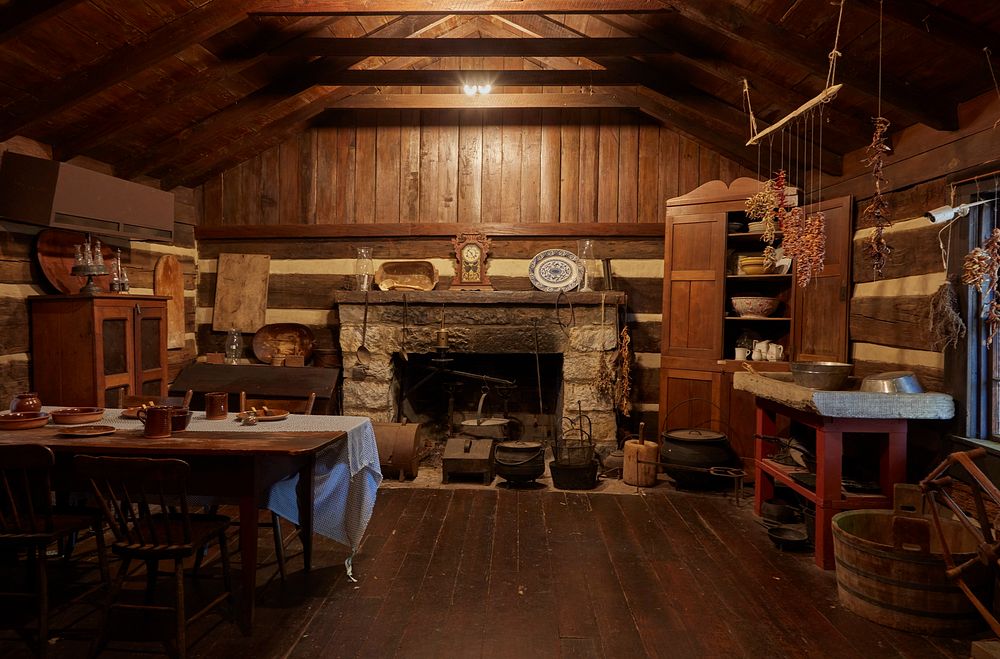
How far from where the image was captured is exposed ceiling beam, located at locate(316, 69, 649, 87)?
15.6 ft

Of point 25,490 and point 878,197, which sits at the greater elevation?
point 878,197

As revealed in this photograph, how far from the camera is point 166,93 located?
4.02 metres

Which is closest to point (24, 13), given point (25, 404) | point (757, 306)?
point (25, 404)

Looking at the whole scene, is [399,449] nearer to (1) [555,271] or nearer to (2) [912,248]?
(1) [555,271]

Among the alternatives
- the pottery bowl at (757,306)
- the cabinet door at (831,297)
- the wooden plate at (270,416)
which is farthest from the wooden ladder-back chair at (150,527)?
the pottery bowl at (757,306)

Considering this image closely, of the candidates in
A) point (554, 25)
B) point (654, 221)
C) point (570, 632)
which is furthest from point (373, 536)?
point (554, 25)

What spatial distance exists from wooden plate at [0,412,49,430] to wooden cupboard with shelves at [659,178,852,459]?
4.12m

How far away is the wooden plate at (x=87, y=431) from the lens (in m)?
2.66

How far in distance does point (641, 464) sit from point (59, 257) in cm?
437

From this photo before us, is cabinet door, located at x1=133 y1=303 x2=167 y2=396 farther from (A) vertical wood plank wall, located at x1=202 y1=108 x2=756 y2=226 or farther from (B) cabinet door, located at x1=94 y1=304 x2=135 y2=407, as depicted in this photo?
(A) vertical wood plank wall, located at x1=202 y1=108 x2=756 y2=226

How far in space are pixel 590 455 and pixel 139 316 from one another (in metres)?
3.42

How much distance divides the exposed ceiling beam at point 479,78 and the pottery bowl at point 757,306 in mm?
1897

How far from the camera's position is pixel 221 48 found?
3.93m

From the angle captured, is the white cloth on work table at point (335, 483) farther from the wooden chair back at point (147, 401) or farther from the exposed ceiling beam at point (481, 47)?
the exposed ceiling beam at point (481, 47)
